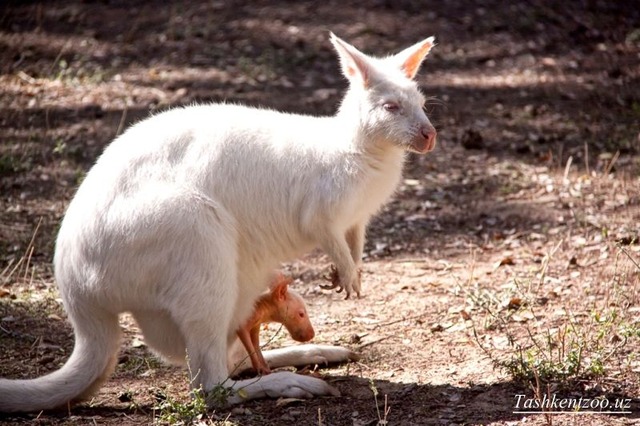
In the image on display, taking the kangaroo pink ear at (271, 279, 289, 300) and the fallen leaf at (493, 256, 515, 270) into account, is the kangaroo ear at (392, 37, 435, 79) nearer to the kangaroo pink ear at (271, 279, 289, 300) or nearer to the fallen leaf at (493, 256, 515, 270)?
the kangaroo pink ear at (271, 279, 289, 300)

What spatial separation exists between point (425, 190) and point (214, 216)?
124 inches

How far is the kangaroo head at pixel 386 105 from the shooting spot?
4066 millimetres

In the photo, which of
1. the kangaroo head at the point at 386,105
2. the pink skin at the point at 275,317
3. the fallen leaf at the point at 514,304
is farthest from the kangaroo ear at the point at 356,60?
the fallen leaf at the point at 514,304

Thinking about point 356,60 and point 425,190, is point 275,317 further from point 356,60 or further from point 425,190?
point 425,190

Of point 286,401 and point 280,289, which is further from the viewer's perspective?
point 280,289

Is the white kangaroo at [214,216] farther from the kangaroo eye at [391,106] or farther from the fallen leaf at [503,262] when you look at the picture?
the fallen leaf at [503,262]

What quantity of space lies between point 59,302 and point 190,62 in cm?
427

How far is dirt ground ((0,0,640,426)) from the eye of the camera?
4031 millimetres

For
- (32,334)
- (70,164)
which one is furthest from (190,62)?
(32,334)

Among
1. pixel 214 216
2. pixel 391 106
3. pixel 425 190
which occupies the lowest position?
pixel 425 190

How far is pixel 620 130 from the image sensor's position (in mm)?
7395

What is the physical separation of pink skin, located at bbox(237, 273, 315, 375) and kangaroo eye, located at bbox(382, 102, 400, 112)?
0.90 m

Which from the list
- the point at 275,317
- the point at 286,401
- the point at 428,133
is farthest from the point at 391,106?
the point at 286,401

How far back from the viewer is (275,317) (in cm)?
447
